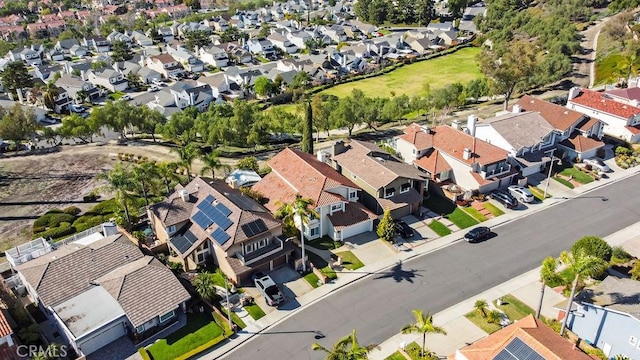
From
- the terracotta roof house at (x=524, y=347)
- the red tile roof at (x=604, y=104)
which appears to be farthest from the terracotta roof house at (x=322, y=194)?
the red tile roof at (x=604, y=104)

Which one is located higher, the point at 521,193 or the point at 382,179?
the point at 382,179

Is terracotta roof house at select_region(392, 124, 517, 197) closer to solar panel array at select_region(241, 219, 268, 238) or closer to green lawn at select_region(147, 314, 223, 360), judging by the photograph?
solar panel array at select_region(241, 219, 268, 238)

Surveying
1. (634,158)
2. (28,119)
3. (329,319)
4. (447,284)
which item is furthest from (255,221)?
(28,119)

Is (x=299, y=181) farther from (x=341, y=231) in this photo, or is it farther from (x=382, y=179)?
(x=382, y=179)

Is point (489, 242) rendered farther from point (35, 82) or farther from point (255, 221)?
point (35, 82)

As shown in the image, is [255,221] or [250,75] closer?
[255,221]

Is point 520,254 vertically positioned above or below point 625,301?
below

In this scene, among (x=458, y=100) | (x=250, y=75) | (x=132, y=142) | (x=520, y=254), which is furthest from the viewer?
(x=250, y=75)

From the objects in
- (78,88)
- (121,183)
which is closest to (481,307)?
(121,183)
